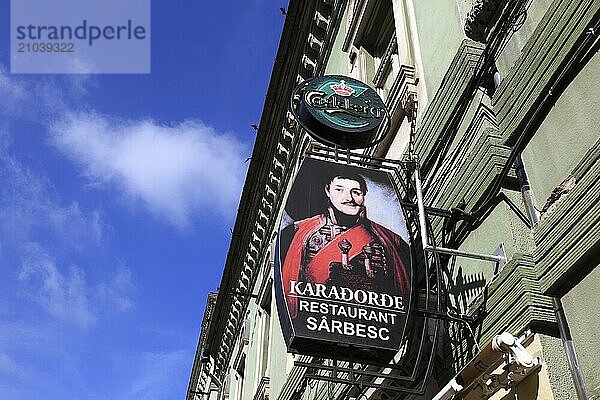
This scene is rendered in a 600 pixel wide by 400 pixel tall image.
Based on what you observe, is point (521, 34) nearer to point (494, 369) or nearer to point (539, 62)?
point (539, 62)

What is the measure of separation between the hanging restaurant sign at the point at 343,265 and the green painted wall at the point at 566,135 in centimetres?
153

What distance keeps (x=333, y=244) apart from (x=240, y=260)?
52.1ft

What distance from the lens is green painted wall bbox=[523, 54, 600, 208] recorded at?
578cm

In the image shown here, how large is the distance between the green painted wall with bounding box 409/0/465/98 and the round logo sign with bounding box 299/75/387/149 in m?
0.78

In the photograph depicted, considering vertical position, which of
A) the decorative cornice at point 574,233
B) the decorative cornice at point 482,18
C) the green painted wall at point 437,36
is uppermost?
the green painted wall at point 437,36

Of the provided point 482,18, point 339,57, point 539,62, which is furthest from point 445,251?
point 339,57

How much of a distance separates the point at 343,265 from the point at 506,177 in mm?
1706

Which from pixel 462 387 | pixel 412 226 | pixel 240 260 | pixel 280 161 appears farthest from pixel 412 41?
pixel 240 260

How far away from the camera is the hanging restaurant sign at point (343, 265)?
651 centimetres

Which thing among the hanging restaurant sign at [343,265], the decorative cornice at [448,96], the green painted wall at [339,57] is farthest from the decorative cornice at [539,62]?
the green painted wall at [339,57]

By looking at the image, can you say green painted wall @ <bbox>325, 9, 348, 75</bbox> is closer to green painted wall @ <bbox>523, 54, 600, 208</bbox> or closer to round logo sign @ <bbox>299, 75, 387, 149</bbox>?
round logo sign @ <bbox>299, 75, 387, 149</bbox>

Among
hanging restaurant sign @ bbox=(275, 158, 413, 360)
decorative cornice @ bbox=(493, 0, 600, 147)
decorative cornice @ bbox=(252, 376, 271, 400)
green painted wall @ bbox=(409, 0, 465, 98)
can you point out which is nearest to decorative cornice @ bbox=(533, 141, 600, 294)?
decorative cornice @ bbox=(493, 0, 600, 147)

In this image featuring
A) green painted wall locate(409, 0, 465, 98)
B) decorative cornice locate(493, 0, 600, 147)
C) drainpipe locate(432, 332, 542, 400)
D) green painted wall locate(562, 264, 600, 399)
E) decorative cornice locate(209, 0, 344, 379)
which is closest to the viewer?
green painted wall locate(562, 264, 600, 399)

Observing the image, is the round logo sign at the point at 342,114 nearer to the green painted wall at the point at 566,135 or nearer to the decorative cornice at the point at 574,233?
the green painted wall at the point at 566,135
